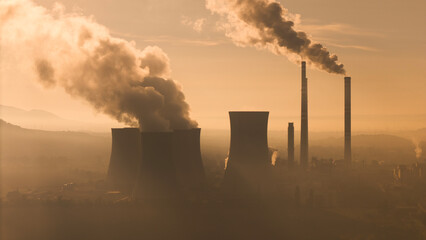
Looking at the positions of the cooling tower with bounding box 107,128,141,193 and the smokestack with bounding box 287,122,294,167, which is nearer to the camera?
the cooling tower with bounding box 107,128,141,193

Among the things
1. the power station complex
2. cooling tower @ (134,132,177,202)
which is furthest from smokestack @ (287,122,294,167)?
cooling tower @ (134,132,177,202)

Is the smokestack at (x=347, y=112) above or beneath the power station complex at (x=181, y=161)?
above

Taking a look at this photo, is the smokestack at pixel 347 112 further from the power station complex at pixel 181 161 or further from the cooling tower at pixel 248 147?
the cooling tower at pixel 248 147

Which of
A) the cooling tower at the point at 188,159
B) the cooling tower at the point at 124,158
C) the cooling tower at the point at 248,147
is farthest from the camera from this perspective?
the cooling tower at the point at 124,158

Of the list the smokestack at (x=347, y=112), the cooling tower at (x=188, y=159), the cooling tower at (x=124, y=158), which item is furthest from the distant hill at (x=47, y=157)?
the smokestack at (x=347, y=112)

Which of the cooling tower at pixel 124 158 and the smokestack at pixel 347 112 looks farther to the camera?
the smokestack at pixel 347 112

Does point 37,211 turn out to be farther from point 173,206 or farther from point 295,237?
point 295,237

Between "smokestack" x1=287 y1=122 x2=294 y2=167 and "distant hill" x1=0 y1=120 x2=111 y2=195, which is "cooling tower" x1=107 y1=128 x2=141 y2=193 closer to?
"distant hill" x1=0 y1=120 x2=111 y2=195

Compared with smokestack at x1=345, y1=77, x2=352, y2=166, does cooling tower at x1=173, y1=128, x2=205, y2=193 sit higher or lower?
lower

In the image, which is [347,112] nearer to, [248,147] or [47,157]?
[248,147]

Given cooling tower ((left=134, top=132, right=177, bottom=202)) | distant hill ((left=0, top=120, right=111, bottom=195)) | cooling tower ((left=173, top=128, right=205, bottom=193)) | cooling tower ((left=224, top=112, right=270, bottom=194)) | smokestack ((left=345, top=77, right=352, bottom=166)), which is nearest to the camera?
cooling tower ((left=134, top=132, right=177, bottom=202))
